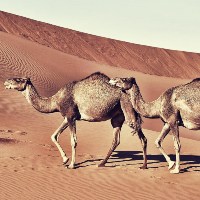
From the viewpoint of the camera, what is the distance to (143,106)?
40.4 ft

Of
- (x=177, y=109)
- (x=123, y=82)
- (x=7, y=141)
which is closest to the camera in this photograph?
(x=177, y=109)

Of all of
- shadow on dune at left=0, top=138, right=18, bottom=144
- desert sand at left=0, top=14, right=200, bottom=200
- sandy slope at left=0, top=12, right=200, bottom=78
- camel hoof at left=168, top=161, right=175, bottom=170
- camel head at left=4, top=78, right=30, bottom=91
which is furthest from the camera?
sandy slope at left=0, top=12, right=200, bottom=78

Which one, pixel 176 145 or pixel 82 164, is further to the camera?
pixel 82 164

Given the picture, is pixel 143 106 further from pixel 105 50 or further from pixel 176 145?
pixel 105 50

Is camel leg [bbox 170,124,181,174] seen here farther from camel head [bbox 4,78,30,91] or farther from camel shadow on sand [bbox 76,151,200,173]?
camel head [bbox 4,78,30,91]

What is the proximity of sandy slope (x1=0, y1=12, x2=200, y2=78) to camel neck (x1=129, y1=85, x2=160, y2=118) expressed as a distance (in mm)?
67013

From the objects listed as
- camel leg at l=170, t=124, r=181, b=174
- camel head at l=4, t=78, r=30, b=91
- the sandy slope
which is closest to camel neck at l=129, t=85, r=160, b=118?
camel leg at l=170, t=124, r=181, b=174

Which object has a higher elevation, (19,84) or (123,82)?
(123,82)

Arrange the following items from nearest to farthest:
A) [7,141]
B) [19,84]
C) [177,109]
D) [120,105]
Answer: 1. [177,109]
2. [120,105]
3. [19,84]
4. [7,141]

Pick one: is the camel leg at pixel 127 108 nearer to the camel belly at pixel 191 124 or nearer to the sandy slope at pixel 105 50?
the camel belly at pixel 191 124

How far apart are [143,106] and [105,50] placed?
A: 8086cm

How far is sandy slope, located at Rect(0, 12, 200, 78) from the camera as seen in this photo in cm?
8188

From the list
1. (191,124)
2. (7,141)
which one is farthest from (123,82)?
(7,141)

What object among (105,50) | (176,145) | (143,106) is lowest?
(176,145)
